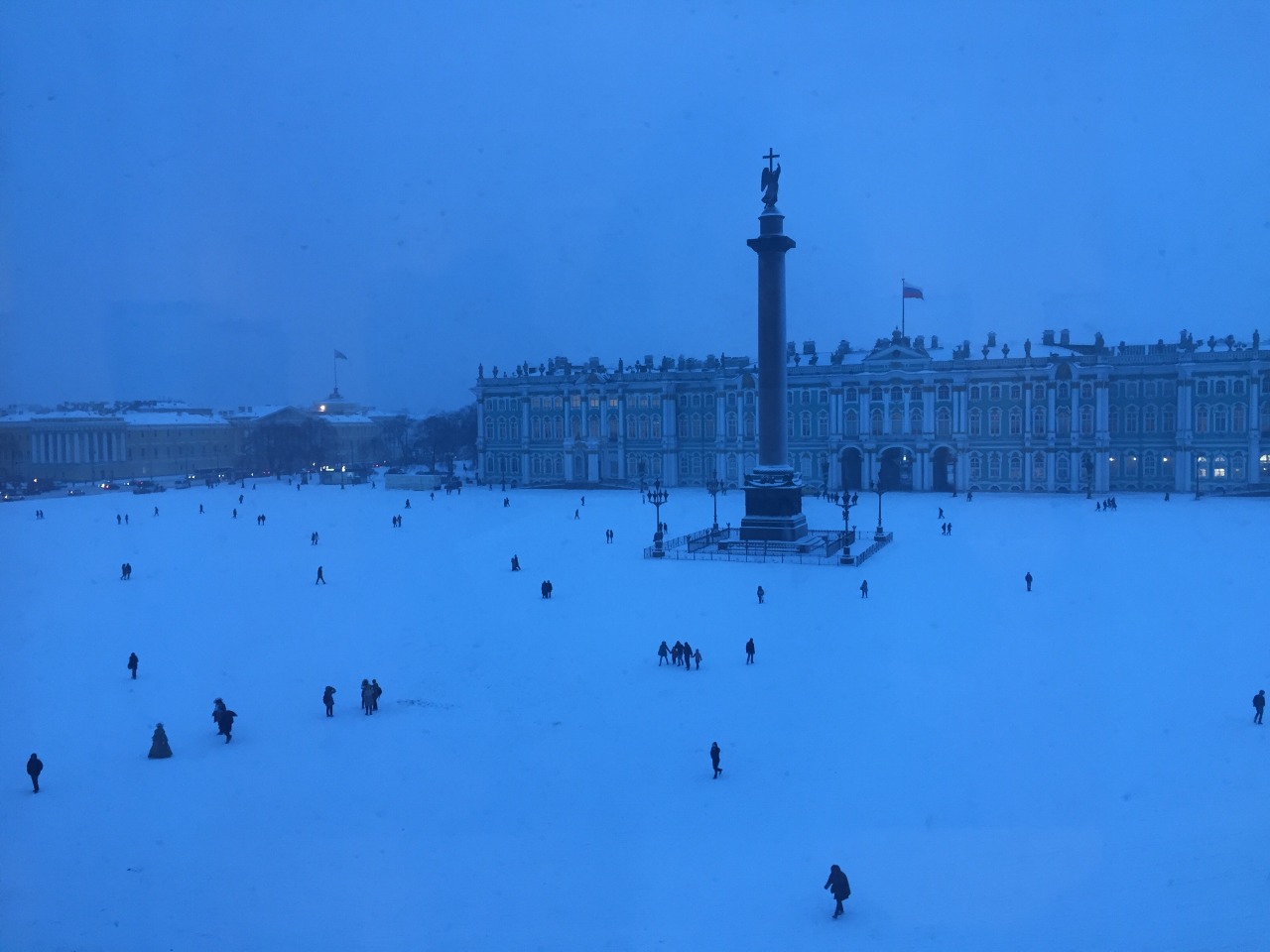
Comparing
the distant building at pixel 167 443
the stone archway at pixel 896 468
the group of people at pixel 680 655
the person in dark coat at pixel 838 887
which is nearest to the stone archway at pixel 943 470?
the stone archway at pixel 896 468

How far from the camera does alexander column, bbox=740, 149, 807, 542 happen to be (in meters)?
36.5

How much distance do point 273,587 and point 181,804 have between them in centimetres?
1800

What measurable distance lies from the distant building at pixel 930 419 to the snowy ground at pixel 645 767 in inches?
1382

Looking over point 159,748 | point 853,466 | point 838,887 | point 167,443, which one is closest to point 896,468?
point 853,466

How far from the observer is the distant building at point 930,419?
2362 inches

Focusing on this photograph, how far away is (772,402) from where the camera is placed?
36.9m

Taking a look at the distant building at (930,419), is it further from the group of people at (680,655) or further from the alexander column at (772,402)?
the group of people at (680,655)

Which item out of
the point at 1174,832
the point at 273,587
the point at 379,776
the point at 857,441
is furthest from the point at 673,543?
the point at 857,441

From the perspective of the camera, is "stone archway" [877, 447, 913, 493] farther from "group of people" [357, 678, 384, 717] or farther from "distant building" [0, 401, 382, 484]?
"distant building" [0, 401, 382, 484]

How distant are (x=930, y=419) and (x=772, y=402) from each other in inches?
1281

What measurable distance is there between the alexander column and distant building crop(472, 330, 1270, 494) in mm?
23174

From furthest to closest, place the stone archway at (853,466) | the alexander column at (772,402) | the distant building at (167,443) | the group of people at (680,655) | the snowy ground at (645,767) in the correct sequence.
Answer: the distant building at (167,443) < the stone archway at (853,466) < the alexander column at (772,402) < the group of people at (680,655) < the snowy ground at (645,767)

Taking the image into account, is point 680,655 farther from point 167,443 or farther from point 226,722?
point 167,443

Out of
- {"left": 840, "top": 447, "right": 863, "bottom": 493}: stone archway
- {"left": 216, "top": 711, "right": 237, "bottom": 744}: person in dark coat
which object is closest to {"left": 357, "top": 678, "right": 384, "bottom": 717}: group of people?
{"left": 216, "top": 711, "right": 237, "bottom": 744}: person in dark coat
